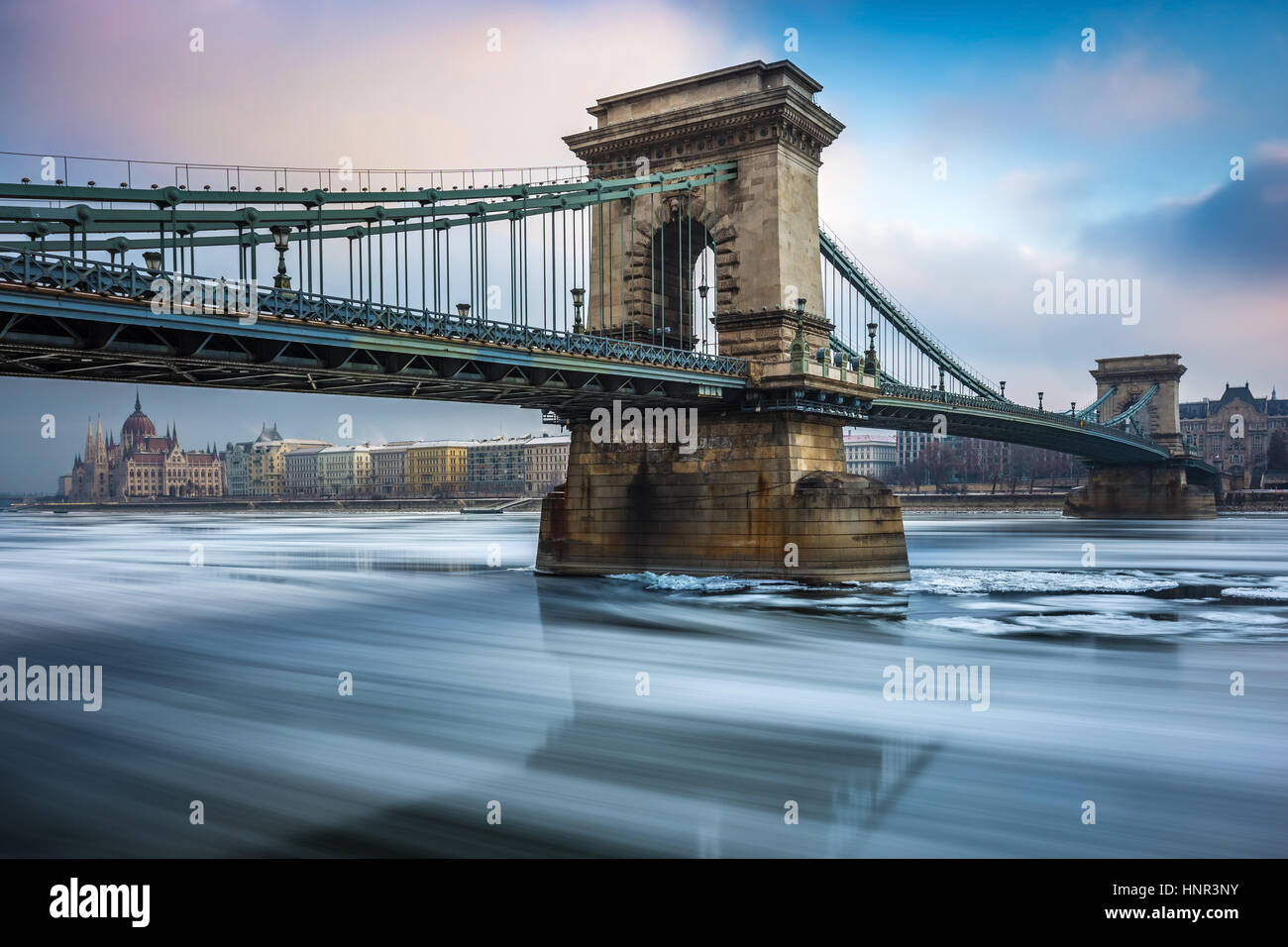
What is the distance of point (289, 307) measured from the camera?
63.3 feet

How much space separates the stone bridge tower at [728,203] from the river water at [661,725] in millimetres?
9231

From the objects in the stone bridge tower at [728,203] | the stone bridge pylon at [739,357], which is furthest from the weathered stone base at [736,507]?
the stone bridge tower at [728,203]

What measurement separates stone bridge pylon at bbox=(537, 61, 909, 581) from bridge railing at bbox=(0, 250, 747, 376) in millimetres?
3892

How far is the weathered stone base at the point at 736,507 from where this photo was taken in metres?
29.6

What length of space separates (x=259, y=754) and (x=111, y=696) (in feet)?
18.5

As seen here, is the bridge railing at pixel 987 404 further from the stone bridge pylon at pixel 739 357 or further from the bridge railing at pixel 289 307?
the bridge railing at pixel 289 307

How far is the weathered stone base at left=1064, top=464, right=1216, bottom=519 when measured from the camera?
8406 cm

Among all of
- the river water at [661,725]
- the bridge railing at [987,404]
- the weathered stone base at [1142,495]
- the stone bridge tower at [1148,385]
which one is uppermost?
the stone bridge tower at [1148,385]

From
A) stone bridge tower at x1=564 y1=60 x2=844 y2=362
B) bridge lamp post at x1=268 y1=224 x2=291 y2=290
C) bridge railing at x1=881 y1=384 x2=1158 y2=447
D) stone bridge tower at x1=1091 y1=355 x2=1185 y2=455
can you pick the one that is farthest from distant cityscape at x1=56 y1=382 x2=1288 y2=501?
bridge lamp post at x1=268 y1=224 x2=291 y2=290

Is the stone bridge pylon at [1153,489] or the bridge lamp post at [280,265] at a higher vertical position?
the bridge lamp post at [280,265]

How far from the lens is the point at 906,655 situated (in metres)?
20.7
